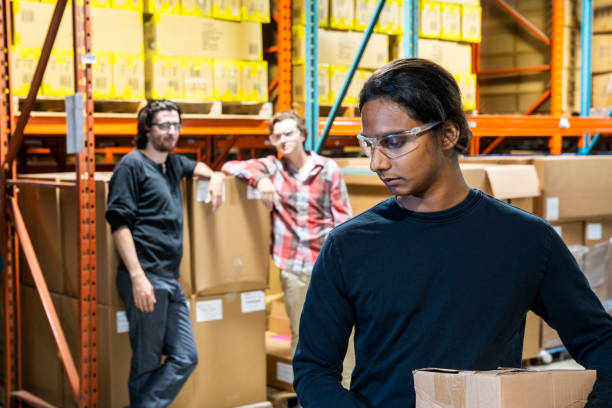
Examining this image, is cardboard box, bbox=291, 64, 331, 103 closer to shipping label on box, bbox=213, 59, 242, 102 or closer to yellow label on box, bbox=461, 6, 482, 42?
shipping label on box, bbox=213, 59, 242, 102

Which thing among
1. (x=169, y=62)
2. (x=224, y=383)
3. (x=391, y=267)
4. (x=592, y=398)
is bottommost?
(x=224, y=383)

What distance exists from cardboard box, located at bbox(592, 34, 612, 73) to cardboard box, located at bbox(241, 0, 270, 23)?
3949 millimetres

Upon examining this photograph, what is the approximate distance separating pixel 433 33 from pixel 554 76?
1992 millimetres

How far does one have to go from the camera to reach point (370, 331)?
62.5 inches

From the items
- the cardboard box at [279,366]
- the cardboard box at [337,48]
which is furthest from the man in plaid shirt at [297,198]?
the cardboard box at [337,48]

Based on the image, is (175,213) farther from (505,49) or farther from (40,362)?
(505,49)

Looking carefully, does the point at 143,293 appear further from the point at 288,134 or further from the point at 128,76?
the point at 128,76

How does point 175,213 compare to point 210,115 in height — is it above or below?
below

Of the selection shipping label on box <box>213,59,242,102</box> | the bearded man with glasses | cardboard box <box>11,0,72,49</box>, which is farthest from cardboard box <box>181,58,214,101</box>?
the bearded man with glasses

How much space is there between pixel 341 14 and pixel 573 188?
2297 mm

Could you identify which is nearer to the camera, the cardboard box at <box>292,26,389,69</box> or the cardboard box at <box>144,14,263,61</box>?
the cardboard box at <box>144,14,263,61</box>

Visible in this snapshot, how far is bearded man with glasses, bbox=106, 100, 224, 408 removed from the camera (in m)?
4.16

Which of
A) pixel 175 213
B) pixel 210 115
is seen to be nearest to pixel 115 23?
pixel 210 115

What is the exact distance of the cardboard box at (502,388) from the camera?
4.38ft
